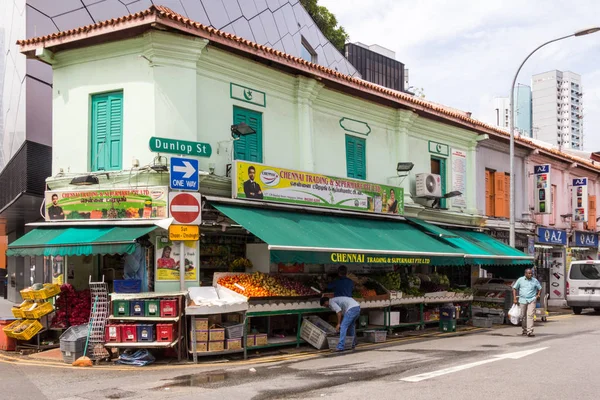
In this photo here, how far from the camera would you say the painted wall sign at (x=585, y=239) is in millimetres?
30473

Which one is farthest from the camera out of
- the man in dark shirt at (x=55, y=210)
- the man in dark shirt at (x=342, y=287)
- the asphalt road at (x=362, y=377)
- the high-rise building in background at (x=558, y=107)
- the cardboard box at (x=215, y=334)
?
the high-rise building in background at (x=558, y=107)

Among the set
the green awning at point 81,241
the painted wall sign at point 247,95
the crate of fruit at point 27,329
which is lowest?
the crate of fruit at point 27,329

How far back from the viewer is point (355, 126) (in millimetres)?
18172

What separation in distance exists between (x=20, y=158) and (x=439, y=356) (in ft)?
36.8

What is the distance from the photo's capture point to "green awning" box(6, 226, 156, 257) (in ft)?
39.4

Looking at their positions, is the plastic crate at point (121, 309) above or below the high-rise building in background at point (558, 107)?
below

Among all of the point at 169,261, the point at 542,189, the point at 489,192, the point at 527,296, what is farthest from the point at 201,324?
the point at 542,189

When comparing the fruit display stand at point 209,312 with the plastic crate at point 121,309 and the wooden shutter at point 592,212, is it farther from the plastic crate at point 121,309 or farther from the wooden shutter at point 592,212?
the wooden shutter at point 592,212

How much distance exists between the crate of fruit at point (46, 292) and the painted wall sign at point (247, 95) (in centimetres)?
562

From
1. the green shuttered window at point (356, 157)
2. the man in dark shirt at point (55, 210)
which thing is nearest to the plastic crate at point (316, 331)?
the green shuttered window at point (356, 157)

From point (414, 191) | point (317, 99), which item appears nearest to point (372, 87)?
point (317, 99)

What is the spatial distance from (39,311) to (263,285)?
4.51 metres

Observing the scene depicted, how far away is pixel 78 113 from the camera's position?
14.1 metres

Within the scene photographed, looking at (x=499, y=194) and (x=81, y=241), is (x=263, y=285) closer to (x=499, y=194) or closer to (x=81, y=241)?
(x=81, y=241)
